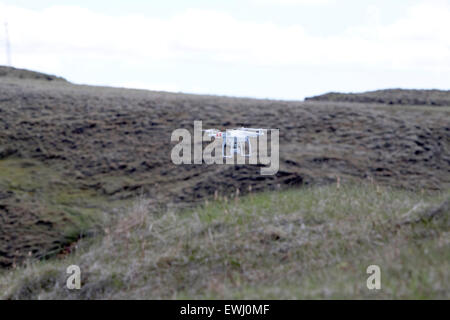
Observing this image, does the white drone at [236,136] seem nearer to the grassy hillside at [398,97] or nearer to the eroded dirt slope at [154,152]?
the eroded dirt slope at [154,152]

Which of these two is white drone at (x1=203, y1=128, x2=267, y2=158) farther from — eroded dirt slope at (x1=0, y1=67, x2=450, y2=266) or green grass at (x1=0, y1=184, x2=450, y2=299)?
green grass at (x1=0, y1=184, x2=450, y2=299)

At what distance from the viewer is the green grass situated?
23.7 ft

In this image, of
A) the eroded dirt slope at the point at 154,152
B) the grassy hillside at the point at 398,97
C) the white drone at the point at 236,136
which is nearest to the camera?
the eroded dirt slope at the point at 154,152

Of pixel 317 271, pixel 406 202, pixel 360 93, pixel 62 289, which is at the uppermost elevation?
pixel 360 93

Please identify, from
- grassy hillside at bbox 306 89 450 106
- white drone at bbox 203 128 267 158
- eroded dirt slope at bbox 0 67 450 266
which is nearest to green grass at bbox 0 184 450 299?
eroded dirt slope at bbox 0 67 450 266

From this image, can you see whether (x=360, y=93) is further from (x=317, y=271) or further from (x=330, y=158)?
(x=317, y=271)

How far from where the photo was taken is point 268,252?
8812mm

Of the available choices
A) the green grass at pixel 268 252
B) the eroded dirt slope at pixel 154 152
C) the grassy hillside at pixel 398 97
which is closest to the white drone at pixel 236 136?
the eroded dirt slope at pixel 154 152

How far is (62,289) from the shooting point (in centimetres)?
898

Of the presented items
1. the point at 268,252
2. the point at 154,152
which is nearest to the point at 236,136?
the point at 154,152

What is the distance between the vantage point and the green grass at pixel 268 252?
7215 millimetres

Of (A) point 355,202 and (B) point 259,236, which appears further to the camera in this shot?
(A) point 355,202

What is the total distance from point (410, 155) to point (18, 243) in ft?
25.8
